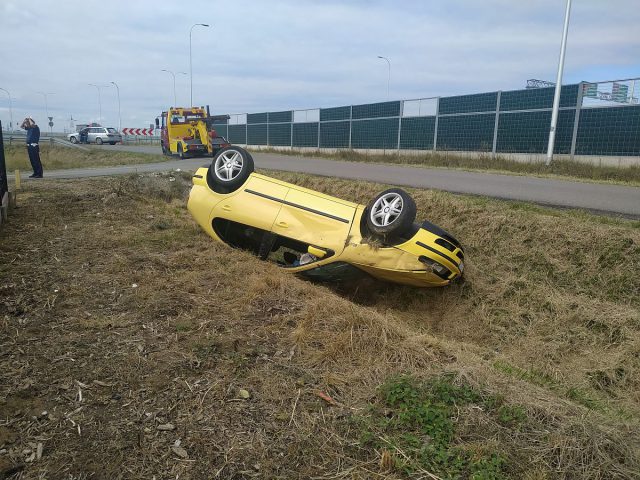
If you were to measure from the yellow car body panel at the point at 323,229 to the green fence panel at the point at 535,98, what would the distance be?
635 inches

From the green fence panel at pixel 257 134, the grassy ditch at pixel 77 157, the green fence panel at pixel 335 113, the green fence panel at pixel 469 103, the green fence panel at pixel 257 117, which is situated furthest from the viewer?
the green fence panel at pixel 257 134

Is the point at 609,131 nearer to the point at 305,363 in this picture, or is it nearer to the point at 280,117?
the point at 305,363

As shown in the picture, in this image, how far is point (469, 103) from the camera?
73.6 feet

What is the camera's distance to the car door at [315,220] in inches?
225

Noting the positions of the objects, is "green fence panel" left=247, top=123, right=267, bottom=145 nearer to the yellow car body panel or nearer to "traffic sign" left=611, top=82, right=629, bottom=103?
"traffic sign" left=611, top=82, right=629, bottom=103

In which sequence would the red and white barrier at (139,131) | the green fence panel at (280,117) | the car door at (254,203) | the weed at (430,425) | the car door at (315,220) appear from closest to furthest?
the weed at (430,425) → the car door at (315,220) → the car door at (254,203) → the green fence panel at (280,117) → the red and white barrier at (139,131)

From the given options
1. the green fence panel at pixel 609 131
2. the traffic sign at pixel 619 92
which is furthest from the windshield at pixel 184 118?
the traffic sign at pixel 619 92

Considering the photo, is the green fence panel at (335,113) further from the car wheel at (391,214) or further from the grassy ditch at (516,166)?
the car wheel at (391,214)

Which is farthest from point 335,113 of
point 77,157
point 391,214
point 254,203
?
point 391,214

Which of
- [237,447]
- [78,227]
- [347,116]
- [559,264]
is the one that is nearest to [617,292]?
[559,264]

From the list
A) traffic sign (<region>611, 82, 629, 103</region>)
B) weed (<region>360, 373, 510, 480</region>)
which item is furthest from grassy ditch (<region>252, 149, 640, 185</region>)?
weed (<region>360, 373, 510, 480</region>)

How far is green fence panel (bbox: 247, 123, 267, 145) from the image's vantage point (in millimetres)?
39500

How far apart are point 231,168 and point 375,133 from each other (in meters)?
22.5

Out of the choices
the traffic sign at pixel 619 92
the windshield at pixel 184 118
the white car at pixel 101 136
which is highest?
the traffic sign at pixel 619 92
